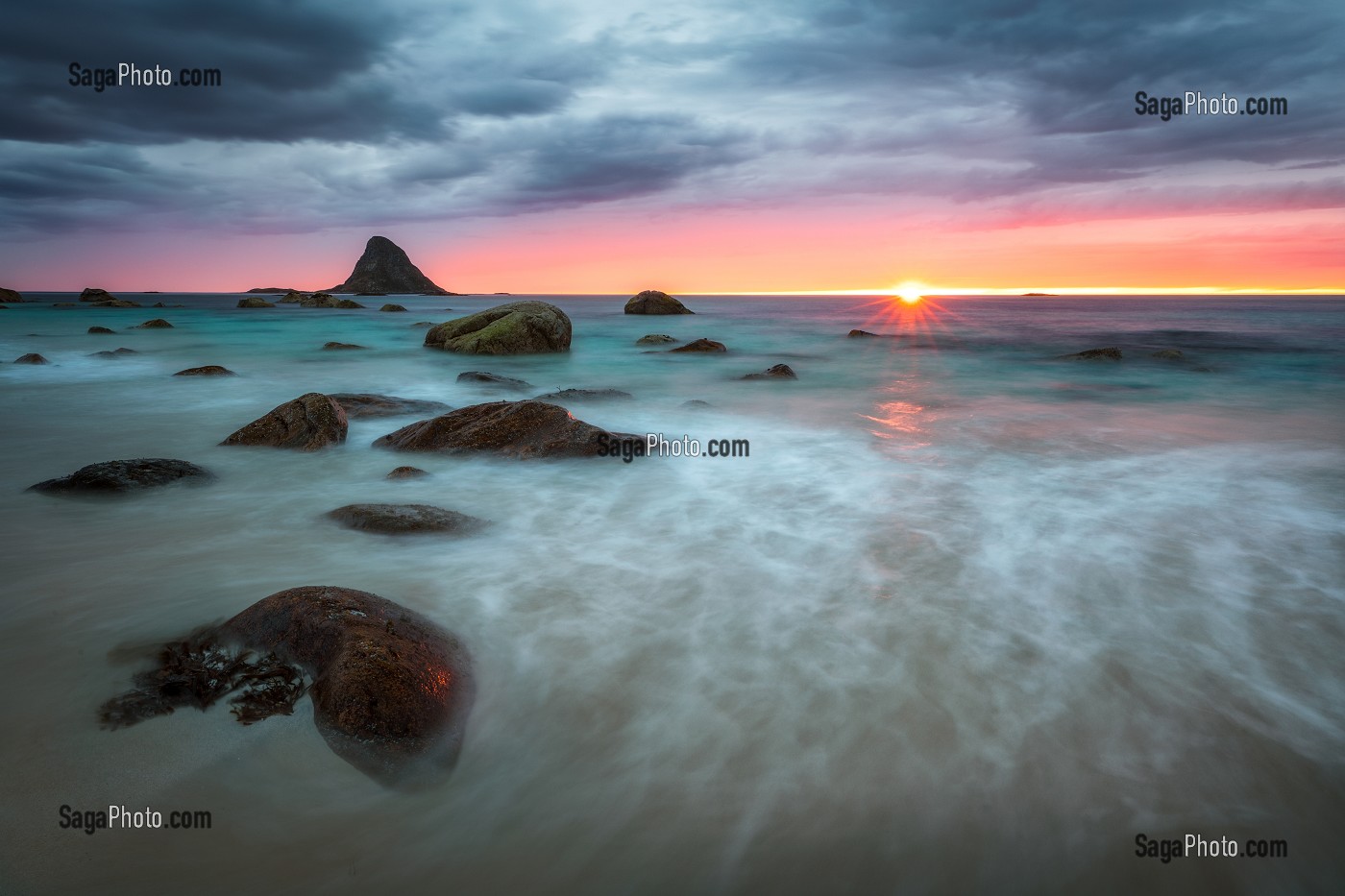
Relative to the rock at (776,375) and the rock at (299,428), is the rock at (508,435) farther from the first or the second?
the rock at (776,375)

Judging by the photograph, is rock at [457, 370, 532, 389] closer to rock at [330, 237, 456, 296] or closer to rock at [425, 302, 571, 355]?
rock at [425, 302, 571, 355]

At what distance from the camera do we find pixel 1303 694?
374cm

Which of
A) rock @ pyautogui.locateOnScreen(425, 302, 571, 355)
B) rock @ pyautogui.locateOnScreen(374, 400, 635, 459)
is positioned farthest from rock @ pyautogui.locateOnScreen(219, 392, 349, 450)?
rock @ pyautogui.locateOnScreen(425, 302, 571, 355)

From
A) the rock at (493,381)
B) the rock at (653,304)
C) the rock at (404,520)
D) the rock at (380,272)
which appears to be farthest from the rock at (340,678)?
the rock at (380,272)

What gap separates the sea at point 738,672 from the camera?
8.75 ft

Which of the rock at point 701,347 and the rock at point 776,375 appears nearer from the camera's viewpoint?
the rock at point 776,375

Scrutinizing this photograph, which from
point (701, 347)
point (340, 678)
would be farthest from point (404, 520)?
point (701, 347)

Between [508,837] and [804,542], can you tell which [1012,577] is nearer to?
[804,542]

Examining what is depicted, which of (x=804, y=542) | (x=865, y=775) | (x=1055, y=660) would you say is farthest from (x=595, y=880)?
(x=804, y=542)

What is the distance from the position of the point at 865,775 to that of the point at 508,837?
5.36 ft

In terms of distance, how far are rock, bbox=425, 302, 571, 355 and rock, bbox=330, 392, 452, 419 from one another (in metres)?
11.5

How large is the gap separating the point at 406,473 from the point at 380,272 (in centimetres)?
17719

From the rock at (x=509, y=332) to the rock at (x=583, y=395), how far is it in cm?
1009

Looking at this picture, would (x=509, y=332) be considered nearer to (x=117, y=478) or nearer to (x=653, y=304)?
(x=117, y=478)
